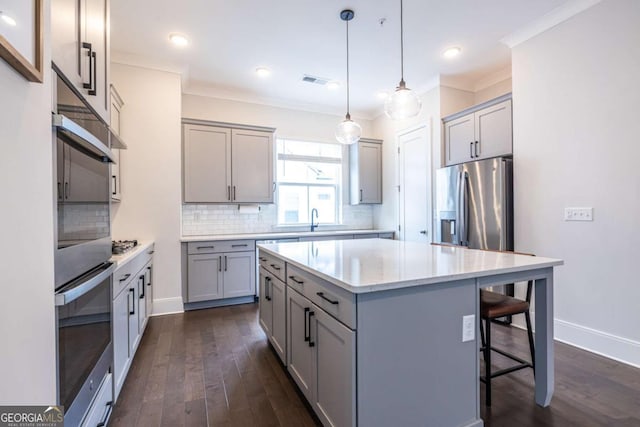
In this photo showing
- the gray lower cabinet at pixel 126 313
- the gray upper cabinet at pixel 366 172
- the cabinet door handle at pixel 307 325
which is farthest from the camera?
the gray upper cabinet at pixel 366 172

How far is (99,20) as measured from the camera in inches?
61.4

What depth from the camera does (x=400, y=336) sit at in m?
1.36

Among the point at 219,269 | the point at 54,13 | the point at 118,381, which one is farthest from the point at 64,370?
the point at 219,269

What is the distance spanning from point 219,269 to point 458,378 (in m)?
3.07

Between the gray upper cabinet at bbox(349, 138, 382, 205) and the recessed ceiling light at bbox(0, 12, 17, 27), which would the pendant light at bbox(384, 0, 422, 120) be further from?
the gray upper cabinet at bbox(349, 138, 382, 205)

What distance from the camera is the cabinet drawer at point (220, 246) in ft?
12.2

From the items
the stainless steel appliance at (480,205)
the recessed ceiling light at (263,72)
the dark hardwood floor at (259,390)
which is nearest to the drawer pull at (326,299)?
the dark hardwood floor at (259,390)

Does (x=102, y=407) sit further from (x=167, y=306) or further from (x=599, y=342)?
(x=599, y=342)

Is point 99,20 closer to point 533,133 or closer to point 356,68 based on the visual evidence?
point 356,68

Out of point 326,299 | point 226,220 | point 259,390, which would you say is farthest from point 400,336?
point 226,220

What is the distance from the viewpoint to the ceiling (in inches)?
107

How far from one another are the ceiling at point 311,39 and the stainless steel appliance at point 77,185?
6.46ft

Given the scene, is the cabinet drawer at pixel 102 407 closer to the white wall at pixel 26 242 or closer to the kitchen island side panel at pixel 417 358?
the white wall at pixel 26 242

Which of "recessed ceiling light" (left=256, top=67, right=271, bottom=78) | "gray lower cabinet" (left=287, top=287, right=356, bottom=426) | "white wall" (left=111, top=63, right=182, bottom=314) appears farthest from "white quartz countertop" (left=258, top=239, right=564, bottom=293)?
"recessed ceiling light" (left=256, top=67, right=271, bottom=78)
